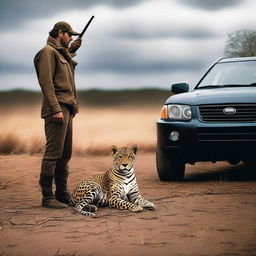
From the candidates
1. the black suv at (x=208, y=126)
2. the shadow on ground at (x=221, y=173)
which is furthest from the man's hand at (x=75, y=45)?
the shadow on ground at (x=221, y=173)

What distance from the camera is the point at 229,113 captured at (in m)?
9.52

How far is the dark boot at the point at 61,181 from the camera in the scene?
8227 millimetres


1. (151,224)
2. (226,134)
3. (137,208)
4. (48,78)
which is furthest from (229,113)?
(151,224)

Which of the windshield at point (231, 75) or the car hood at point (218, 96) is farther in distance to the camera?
the windshield at point (231, 75)

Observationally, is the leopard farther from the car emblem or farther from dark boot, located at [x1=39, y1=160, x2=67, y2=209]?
the car emblem

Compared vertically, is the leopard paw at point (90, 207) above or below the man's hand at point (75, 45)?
below

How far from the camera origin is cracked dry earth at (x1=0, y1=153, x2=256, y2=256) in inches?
226

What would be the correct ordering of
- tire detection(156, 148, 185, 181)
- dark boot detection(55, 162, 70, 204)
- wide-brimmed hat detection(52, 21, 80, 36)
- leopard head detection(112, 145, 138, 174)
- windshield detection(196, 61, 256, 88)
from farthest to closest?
windshield detection(196, 61, 256, 88)
tire detection(156, 148, 185, 181)
dark boot detection(55, 162, 70, 204)
wide-brimmed hat detection(52, 21, 80, 36)
leopard head detection(112, 145, 138, 174)

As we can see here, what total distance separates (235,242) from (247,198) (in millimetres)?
2571

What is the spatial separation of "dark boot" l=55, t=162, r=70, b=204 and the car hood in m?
2.28

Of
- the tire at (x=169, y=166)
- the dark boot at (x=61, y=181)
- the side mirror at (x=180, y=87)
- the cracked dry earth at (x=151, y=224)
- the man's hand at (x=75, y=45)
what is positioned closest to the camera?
the cracked dry earth at (x=151, y=224)

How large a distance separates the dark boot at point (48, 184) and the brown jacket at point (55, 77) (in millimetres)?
554

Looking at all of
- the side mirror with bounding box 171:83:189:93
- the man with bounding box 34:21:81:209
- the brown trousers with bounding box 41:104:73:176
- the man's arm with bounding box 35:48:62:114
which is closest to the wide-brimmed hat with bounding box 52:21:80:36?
the man with bounding box 34:21:81:209

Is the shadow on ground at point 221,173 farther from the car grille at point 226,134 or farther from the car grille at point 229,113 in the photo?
the car grille at point 229,113
